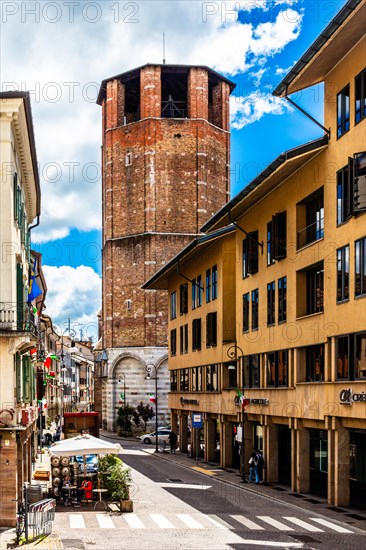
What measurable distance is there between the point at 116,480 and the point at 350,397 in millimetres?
9566

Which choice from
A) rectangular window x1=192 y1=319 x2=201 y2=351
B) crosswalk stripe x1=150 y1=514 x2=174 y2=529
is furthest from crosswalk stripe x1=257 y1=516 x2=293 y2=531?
rectangular window x1=192 y1=319 x2=201 y2=351

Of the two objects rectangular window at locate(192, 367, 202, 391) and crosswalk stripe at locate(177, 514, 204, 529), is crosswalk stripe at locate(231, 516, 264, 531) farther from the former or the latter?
rectangular window at locate(192, 367, 202, 391)

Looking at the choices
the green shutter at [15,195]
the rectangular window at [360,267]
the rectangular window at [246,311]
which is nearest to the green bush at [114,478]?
the green shutter at [15,195]

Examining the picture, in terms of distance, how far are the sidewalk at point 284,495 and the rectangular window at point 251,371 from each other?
521 centimetres

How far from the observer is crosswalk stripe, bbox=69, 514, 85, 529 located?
28625 millimetres

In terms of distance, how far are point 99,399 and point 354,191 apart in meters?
85.1

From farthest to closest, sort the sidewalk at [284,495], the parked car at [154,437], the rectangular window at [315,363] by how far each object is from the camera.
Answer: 1. the parked car at [154,437]
2. the rectangular window at [315,363]
3. the sidewalk at [284,495]

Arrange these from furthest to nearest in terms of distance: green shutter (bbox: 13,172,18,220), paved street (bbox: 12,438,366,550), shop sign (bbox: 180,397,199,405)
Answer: shop sign (bbox: 180,397,199,405), green shutter (bbox: 13,172,18,220), paved street (bbox: 12,438,366,550)

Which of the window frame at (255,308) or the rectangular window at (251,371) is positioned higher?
the window frame at (255,308)

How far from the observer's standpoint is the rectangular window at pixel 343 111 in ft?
111

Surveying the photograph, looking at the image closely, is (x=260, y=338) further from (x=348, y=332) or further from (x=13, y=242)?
(x=13, y=242)

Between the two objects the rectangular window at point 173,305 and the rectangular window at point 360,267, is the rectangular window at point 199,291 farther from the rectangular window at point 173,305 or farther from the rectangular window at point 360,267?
the rectangular window at point 360,267

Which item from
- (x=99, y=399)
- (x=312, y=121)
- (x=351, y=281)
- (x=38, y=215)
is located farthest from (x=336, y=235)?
(x=99, y=399)

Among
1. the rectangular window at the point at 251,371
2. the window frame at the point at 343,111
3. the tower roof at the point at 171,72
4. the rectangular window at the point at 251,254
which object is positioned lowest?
the rectangular window at the point at 251,371
